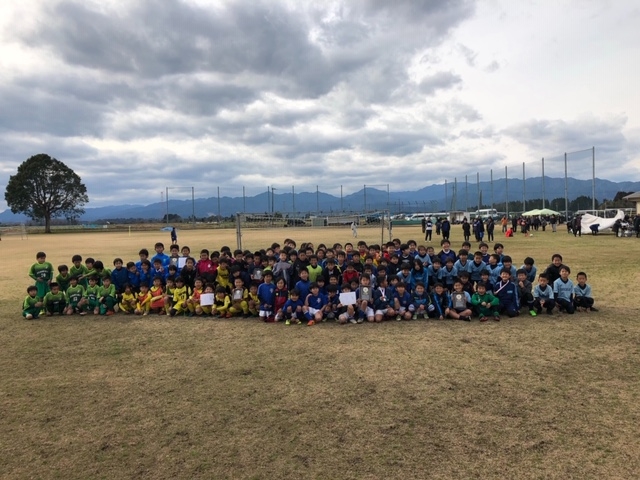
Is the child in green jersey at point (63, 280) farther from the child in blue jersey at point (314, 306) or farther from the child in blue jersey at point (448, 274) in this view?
the child in blue jersey at point (448, 274)

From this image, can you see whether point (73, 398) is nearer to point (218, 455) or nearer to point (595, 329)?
point (218, 455)

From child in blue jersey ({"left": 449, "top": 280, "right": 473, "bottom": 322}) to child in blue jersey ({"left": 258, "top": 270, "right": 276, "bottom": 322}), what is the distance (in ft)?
10.3

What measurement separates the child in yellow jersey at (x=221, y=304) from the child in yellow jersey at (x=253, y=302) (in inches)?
15.5

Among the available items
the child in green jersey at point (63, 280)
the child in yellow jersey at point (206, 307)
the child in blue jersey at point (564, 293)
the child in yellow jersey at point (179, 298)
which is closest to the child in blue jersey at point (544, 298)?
the child in blue jersey at point (564, 293)

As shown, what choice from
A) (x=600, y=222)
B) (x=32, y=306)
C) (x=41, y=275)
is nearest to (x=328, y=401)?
(x=32, y=306)

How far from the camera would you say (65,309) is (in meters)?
8.46

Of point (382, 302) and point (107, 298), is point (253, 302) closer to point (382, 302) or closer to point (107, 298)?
point (382, 302)

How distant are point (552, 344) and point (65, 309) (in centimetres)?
854

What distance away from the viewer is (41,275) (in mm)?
8938

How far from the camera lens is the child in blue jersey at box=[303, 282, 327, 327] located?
7477 mm

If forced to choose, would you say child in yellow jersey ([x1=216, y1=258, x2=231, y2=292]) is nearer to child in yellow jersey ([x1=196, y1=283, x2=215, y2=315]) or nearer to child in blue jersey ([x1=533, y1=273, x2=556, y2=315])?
child in yellow jersey ([x1=196, y1=283, x2=215, y2=315])

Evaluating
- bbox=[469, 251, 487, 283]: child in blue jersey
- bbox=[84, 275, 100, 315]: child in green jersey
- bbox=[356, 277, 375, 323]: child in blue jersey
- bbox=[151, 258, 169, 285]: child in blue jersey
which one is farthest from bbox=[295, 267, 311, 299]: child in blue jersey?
bbox=[84, 275, 100, 315]: child in green jersey

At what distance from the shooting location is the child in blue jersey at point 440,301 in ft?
24.8

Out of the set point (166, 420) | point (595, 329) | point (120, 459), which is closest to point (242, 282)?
point (166, 420)
